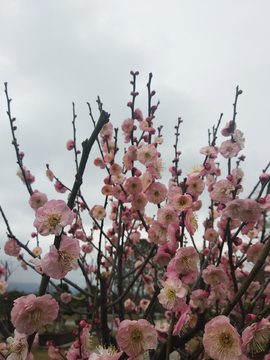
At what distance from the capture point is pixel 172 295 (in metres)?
1.25

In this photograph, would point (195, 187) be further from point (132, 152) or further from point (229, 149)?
point (132, 152)

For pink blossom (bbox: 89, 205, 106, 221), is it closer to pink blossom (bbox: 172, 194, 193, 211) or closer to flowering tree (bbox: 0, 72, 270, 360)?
flowering tree (bbox: 0, 72, 270, 360)

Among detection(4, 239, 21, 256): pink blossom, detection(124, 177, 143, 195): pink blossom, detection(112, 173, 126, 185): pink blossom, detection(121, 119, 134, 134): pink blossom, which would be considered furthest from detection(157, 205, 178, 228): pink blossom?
detection(4, 239, 21, 256): pink blossom

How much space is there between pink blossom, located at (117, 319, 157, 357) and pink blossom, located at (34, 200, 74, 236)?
0.49 metres

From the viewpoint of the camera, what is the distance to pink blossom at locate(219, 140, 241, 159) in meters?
2.03

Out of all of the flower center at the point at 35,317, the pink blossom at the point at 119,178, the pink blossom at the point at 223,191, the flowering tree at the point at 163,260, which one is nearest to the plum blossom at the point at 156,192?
the flowering tree at the point at 163,260

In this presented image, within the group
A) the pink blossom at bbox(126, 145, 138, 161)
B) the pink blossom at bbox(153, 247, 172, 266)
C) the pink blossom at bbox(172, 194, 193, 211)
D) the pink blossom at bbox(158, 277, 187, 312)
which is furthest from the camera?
the pink blossom at bbox(126, 145, 138, 161)

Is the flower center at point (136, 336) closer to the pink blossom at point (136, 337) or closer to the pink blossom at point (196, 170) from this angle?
the pink blossom at point (136, 337)

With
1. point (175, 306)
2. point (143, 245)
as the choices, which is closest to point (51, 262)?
point (175, 306)

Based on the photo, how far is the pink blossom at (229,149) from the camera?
6.68ft

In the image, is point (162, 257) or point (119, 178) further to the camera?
point (119, 178)

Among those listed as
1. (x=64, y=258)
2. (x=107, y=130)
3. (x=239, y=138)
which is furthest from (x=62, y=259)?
(x=107, y=130)

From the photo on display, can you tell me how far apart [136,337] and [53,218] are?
2.06 feet

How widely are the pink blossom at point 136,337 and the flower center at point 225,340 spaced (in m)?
0.30
